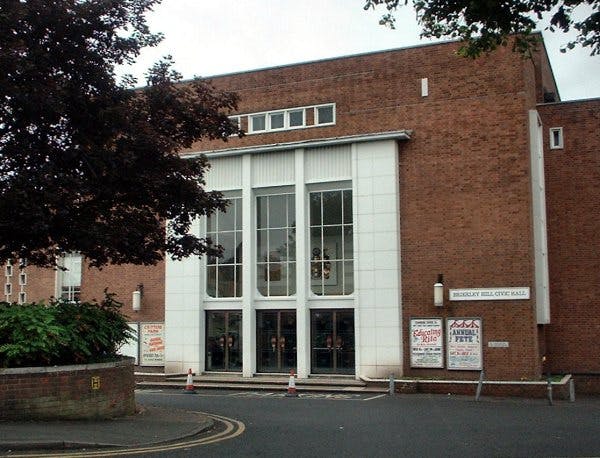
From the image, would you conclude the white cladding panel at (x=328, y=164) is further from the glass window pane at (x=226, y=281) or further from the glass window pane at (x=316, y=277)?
the glass window pane at (x=226, y=281)

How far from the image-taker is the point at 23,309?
44.7 ft

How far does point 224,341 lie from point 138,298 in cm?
401

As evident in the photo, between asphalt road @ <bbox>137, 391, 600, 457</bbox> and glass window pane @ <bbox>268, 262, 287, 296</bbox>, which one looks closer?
asphalt road @ <bbox>137, 391, 600, 457</bbox>

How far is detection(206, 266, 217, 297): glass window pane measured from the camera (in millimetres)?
29125

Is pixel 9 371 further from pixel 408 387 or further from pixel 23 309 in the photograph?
pixel 408 387

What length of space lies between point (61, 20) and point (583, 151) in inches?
774

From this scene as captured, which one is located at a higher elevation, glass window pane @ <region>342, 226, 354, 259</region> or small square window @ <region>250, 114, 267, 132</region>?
small square window @ <region>250, 114, 267, 132</region>

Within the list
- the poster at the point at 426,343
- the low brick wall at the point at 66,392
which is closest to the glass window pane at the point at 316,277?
the poster at the point at 426,343

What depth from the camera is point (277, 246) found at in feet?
92.6

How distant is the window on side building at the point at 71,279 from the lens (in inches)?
1265

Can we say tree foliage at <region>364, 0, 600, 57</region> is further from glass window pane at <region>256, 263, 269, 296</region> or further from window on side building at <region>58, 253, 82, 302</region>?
window on side building at <region>58, 253, 82, 302</region>

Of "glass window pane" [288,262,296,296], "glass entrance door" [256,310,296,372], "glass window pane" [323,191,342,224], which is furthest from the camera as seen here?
"glass window pane" [288,262,296,296]

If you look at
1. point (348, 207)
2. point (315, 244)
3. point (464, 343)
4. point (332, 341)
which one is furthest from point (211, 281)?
point (464, 343)

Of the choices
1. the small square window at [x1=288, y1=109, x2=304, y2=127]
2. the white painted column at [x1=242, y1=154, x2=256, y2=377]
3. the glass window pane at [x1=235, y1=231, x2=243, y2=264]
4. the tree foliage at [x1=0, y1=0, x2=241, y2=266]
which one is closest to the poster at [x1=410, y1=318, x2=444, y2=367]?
the white painted column at [x1=242, y1=154, x2=256, y2=377]
